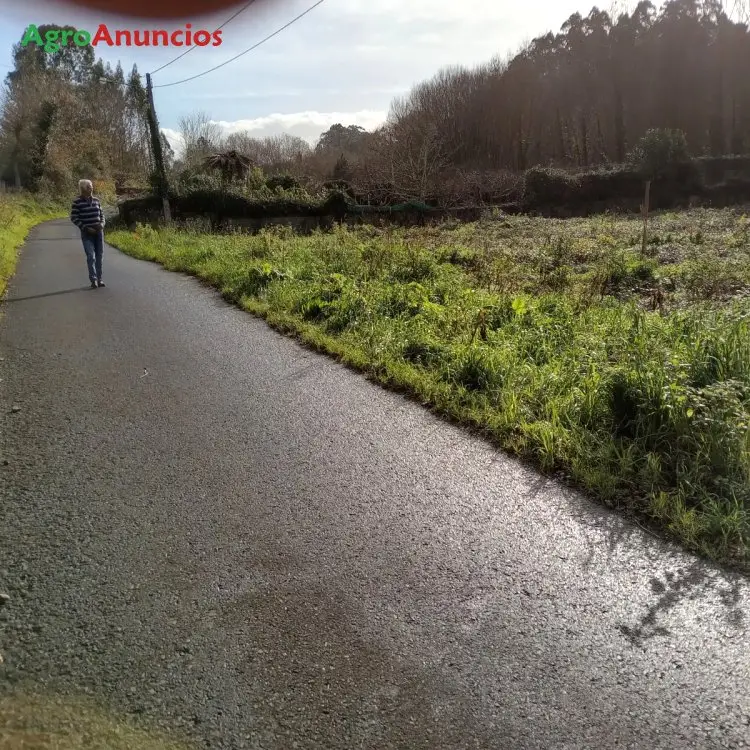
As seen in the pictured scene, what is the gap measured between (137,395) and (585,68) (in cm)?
5409

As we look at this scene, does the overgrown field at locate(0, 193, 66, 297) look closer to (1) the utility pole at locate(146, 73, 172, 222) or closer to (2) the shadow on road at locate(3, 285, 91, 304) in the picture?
(2) the shadow on road at locate(3, 285, 91, 304)

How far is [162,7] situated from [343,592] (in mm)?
2047

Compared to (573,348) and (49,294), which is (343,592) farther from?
(49,294)

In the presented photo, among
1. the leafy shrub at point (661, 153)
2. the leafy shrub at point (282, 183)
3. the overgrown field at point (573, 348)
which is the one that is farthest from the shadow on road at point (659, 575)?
the leafy shrub at point (661, 153)

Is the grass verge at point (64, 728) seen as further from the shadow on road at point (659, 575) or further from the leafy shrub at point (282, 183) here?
the leafy shrub at point (282, 183)

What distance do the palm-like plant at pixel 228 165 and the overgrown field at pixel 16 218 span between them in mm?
8155

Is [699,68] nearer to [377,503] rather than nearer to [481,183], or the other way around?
[481,183]

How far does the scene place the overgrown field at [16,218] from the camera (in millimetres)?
12609

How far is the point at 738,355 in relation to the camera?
3947mm

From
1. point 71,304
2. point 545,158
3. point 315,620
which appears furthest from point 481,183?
point 315,620

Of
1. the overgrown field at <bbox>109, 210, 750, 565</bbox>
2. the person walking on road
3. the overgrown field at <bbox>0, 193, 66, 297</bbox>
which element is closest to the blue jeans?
the person walking on road

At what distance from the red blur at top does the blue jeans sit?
29.8 feet

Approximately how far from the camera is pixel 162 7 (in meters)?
1.32

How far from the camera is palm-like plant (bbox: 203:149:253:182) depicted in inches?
1025
